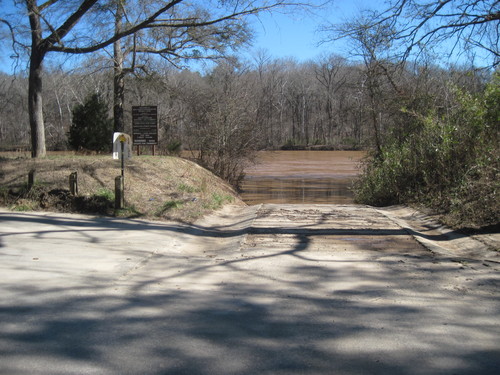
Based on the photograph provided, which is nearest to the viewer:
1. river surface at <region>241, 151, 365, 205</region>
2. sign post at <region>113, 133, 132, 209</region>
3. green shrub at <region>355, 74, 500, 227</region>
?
green shrub at <region>355, 74, 500, 227</region>

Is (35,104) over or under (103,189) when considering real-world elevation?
over

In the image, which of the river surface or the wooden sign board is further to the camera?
the river surface

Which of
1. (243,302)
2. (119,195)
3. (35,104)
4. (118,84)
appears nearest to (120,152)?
(119,195)

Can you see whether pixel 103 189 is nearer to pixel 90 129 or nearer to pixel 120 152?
pixel 120 152

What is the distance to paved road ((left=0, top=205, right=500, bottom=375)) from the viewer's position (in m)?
3.68

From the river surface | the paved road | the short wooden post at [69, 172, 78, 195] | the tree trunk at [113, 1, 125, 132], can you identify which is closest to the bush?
the tree trunk at [113, 1, 125, 132]

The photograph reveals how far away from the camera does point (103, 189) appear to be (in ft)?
40.0

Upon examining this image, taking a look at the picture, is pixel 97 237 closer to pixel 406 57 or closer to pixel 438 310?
pixel 438 310

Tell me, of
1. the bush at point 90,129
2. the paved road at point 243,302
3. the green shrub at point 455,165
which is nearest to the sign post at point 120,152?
the paved road at point 243,302

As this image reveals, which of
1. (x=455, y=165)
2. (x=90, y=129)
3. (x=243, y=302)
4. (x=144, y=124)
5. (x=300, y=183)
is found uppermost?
(x=90, y=129)

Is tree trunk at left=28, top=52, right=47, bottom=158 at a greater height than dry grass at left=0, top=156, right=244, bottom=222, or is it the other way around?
tree trunk at left=28, top=52, right=47, bottom=158

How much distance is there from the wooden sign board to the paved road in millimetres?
7460

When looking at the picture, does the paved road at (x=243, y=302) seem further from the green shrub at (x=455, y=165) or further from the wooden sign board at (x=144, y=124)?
the wooden sign board at (x=144, y=124)

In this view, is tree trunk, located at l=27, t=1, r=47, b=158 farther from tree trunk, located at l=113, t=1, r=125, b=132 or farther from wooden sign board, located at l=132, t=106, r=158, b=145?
tree trunk, located at l=113, t=1, r=125, b=132
